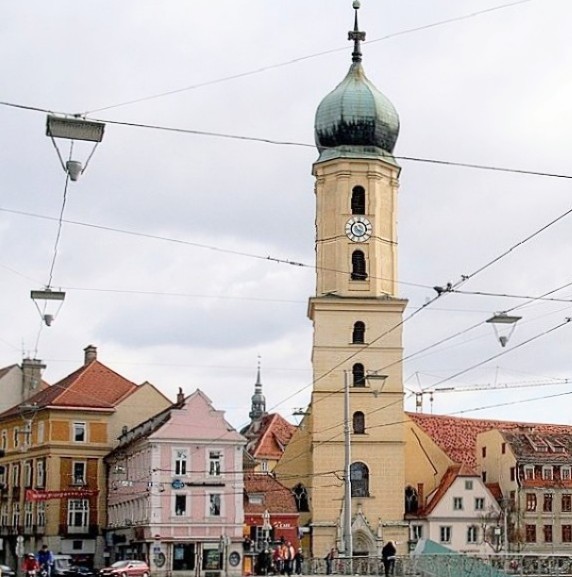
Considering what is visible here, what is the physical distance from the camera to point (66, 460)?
79.9 m

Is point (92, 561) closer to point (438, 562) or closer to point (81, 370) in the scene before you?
point (81, 370)

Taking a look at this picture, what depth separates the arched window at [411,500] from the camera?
8362 centimetres

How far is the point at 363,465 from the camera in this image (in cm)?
Result: 7812

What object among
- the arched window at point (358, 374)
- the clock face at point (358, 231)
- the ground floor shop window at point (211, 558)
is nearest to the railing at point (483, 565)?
the ground floor shop window at point (211, 558)

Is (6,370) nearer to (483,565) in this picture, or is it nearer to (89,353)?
(89,353)

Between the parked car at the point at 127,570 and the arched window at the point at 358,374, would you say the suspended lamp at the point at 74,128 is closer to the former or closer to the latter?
the parked car at the point at 127,570

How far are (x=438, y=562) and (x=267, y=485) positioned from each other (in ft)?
121

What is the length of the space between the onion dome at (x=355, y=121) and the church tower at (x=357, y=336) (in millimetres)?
82

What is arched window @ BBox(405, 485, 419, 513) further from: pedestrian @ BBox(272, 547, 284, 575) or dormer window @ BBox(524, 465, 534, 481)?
pedestrian @ BBox(272, 547, 284, 575)

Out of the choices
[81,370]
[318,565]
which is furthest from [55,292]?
[81,370]

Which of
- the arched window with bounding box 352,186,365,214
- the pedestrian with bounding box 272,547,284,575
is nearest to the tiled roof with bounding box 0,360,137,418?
the arched window with bounding box 352,186,365,214

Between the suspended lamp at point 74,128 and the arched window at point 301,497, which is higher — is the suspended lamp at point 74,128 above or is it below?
above

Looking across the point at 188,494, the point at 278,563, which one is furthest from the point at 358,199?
the point at 278,563

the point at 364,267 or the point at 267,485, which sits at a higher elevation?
the point at 364,267
